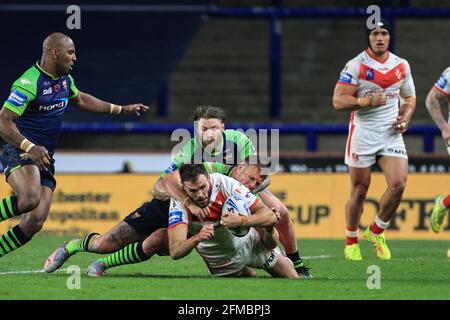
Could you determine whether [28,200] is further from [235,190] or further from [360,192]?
[360,192]

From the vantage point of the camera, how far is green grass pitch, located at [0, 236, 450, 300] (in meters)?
8.41

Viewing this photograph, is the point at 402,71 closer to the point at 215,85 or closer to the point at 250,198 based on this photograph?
the point at 250,198

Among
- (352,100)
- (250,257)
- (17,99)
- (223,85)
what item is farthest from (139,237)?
(223,85)

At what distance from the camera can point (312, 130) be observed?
1783 centimetres

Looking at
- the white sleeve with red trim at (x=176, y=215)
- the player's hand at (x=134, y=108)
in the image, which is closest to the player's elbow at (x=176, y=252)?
the white sleeve with red trim at (x=176, y=215)

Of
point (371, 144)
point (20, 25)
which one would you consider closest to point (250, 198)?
point (371, 144)

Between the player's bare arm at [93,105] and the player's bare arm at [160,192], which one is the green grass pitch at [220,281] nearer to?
the player's bare arm at [160,192]

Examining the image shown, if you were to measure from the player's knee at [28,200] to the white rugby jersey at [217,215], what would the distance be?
4.60 feet

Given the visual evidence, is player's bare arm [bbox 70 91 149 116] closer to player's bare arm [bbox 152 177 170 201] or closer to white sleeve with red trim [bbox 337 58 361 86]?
player's bare arm [bbox 152 177 170 201]

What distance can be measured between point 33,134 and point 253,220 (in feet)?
8.10

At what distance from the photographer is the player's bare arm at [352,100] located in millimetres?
12008
